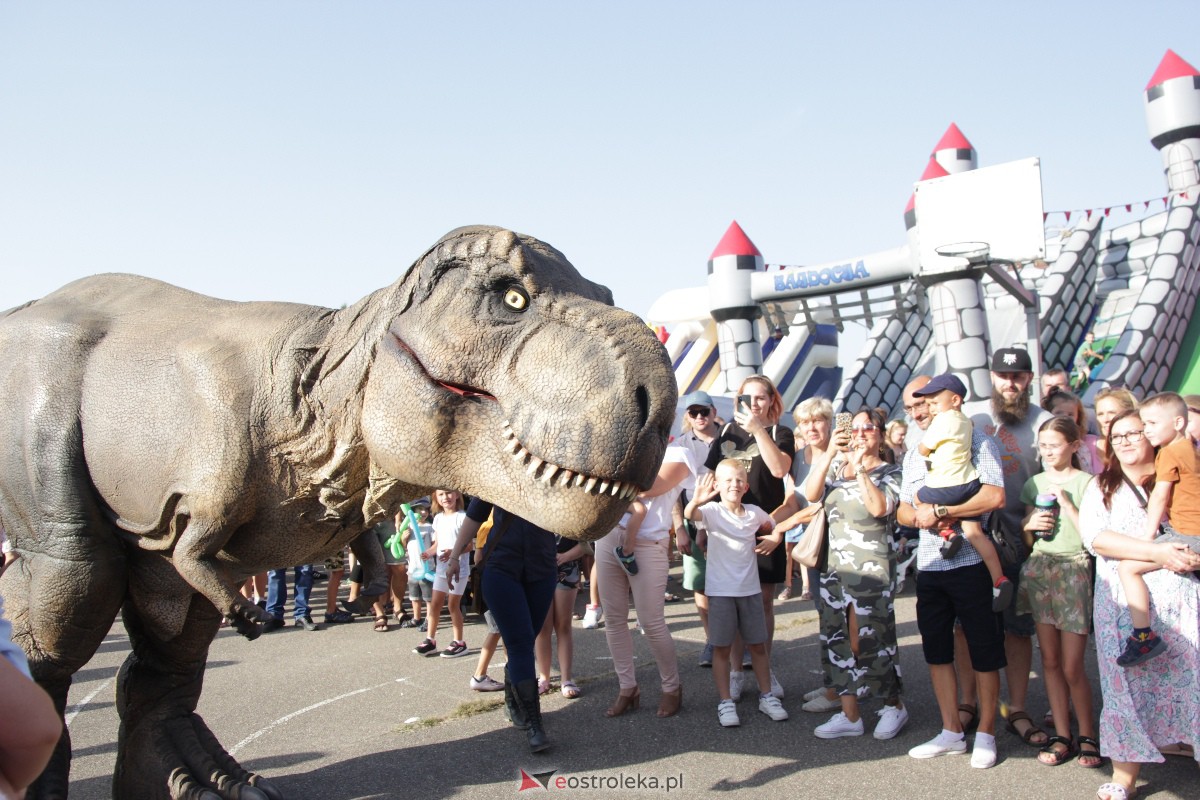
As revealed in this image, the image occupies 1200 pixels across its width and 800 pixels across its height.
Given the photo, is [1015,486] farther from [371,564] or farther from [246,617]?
[246,617]

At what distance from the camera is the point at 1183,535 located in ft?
11.7

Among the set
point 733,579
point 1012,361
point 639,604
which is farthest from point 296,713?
point 1012,361

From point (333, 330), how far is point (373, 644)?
5.48m

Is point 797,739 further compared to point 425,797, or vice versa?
point 797,739

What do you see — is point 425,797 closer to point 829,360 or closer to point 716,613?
point 716,613

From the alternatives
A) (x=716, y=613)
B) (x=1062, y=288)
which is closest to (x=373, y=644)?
(x=716, y=613)

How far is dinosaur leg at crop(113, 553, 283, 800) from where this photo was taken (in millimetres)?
3273

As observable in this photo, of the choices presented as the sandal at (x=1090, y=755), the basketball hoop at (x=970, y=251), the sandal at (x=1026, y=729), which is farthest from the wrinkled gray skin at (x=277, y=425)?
the basketball hoop at (x=970, y=251)

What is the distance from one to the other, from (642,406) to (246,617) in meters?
1.28

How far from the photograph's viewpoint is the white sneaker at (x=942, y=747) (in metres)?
4.17

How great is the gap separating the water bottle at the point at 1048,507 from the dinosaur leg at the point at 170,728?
3.40 meters

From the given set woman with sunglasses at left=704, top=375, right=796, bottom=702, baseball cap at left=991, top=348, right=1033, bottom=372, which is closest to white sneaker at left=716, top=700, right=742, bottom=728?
woman with sunglasses at left=704, top=375, right=796, bottom=702

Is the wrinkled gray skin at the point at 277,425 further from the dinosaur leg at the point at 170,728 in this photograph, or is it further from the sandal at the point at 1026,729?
the sandal at the point at 1026,729

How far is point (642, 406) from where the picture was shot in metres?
2.12
